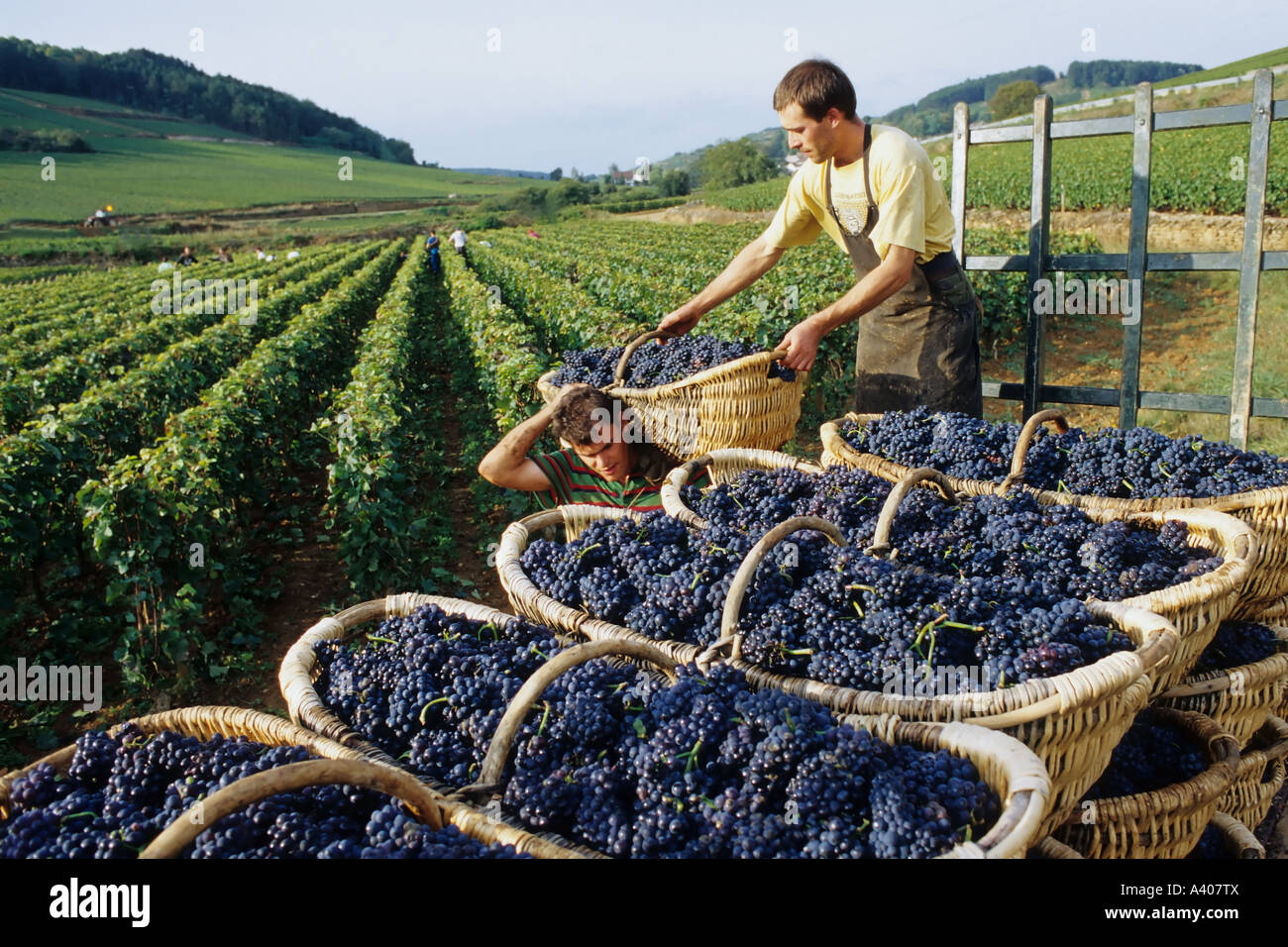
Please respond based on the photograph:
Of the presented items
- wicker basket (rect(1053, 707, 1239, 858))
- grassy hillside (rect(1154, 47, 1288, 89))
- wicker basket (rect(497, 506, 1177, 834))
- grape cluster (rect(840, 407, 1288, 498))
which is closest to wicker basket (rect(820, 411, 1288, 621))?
grape cluster (rect(840, 407, 1288, 498))

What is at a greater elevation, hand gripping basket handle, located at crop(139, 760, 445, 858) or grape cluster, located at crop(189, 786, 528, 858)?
hand gripping basket handle, located at crop(139, 760, 445, 858)

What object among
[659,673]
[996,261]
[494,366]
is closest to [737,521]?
[659,673]

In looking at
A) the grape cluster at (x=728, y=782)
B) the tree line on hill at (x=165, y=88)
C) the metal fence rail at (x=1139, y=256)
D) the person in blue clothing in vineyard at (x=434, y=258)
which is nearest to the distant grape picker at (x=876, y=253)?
the metal fence rail at (x=1139, y=256)

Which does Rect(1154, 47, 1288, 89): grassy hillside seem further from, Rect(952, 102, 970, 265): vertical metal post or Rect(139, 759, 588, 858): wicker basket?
Rect(139, 759, 588, 858): wicker basket

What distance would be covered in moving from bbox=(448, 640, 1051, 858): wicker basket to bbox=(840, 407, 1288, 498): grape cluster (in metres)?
1.69

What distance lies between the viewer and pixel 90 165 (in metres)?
70.1

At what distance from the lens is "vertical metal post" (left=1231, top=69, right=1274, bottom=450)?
4645mm

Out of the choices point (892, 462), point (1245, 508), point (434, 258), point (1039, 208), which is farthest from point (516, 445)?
point (434, 258)

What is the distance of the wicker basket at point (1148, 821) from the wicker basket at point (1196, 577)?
256 mm

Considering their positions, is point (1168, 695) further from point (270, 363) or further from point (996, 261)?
point (270, 363)

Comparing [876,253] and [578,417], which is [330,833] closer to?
[578,417]

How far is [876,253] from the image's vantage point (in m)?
3.94
